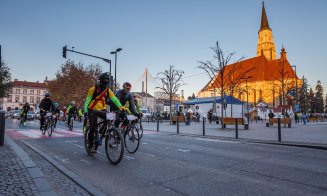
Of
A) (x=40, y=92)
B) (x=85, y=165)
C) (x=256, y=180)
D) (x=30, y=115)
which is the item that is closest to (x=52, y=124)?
(x=85, y=165)

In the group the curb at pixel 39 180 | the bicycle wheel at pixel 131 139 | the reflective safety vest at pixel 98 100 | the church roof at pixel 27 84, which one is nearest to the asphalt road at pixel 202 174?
the bicycle wheel at pixel 131 139

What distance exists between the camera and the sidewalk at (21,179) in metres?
3.35

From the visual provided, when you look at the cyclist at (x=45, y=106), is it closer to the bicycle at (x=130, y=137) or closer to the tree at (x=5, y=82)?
the bicycle at (x=130, y=137)

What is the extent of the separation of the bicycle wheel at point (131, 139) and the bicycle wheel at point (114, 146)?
1582 mm

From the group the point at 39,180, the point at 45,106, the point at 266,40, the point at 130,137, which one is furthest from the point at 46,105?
the point at 266,40

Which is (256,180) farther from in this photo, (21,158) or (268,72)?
(268,72)

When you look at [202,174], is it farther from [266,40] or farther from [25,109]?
[266,40]

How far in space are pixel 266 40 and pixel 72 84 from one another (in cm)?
7243

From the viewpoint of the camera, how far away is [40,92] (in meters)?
123

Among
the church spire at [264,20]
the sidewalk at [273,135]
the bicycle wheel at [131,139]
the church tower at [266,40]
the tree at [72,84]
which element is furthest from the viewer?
the church spire at [264,20]

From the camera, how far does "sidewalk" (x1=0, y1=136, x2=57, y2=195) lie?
3.35 m

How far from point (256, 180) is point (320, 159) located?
3181 mm

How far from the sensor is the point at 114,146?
17.8ft

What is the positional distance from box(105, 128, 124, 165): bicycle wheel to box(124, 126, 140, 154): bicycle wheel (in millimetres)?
1582
